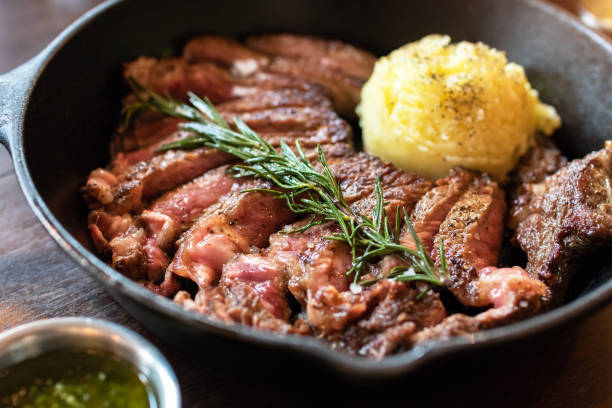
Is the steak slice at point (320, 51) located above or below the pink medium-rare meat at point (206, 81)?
above

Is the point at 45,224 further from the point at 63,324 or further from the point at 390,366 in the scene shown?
the point at 390,366

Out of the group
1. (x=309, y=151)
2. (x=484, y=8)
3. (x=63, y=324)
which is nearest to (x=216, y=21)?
(x=309, y=151)

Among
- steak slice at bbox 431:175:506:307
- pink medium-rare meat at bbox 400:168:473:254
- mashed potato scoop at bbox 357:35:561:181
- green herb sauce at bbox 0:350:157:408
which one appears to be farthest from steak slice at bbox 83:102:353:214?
green herb sauce at bbox 0:350:157:408

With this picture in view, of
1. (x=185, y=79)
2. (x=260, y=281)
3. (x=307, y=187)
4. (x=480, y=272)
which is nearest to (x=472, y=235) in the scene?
(x=480, y=272)

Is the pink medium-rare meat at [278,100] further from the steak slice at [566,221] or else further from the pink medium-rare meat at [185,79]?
the steak slice at [566,221]

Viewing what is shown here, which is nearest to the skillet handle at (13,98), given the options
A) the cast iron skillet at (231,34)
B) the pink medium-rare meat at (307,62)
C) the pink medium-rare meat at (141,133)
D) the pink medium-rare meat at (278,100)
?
the cast iron skillet at (231,34)

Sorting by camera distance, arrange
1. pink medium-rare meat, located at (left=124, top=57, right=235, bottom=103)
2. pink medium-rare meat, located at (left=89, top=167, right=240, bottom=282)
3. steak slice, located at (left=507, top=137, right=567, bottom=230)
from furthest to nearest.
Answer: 1. pink medium-rare meat, located at (left=124, top=57, right=235, bottom=103)
2. steak slice, located at (left=507, top=137, right=567, bottom=230)
3. pink medium-rare meat, located at (left=89, top=167, right=240, bottom=282)

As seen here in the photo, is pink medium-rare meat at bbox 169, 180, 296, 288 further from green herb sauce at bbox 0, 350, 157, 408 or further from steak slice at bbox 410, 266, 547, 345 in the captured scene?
steak slice at bbox 410, 266, 547, 345
